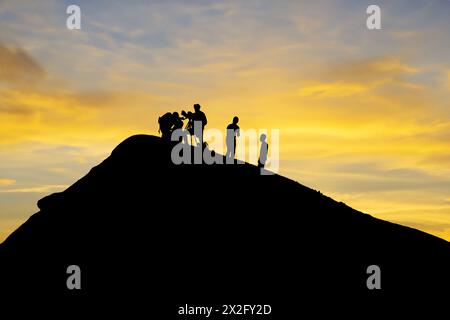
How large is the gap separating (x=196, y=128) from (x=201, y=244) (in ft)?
26.1

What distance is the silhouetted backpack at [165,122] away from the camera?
42934mm

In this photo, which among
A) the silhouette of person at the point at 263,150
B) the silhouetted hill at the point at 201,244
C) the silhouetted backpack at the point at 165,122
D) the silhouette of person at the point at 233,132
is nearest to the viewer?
the silhouetted hill at the point at 201,244

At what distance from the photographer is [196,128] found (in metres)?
41.6

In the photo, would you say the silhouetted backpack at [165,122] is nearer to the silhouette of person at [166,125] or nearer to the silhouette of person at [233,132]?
the silhouette of person at [166,125]

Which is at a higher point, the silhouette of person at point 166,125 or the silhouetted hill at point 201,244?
the silhouette of person at point 166,125

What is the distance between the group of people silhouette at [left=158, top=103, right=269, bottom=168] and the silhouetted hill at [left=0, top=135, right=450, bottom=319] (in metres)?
1.57

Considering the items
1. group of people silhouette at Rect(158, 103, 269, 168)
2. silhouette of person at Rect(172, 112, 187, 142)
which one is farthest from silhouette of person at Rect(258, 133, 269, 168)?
silhouette of person at Rect(172, 112, 187, 142)

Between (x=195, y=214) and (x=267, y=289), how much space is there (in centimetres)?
748

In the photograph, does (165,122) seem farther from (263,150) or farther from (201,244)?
(201,244)

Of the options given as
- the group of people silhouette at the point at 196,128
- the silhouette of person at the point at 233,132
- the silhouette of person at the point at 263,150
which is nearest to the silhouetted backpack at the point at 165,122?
the group of people silhouette at the point at 196,128

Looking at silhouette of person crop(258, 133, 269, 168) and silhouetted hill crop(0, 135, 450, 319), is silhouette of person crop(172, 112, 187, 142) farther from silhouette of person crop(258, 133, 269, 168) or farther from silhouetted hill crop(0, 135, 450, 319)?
silhouette of person crop(258, 133, 269, 168)

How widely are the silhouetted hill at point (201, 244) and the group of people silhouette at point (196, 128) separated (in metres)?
1.57
